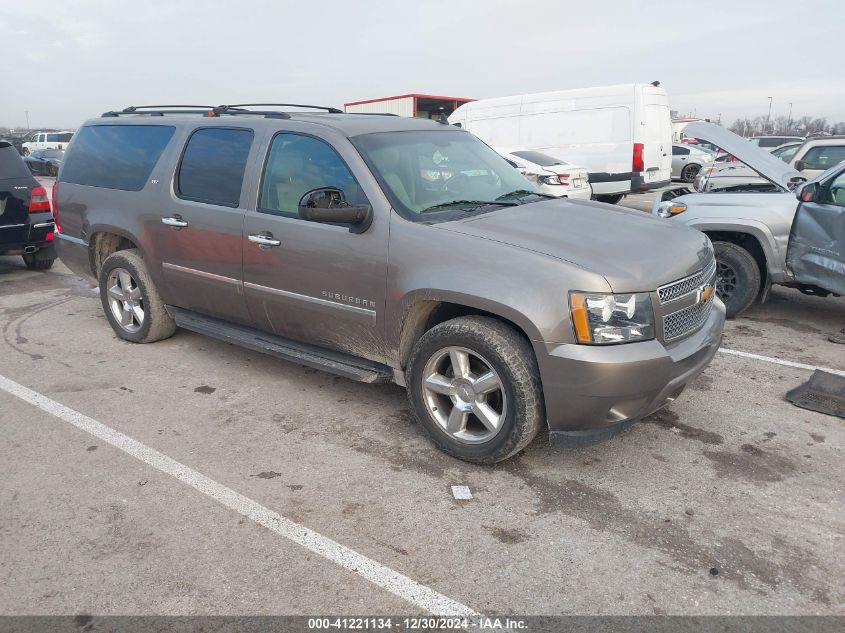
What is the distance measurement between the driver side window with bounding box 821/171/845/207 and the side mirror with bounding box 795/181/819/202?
0.26 feet

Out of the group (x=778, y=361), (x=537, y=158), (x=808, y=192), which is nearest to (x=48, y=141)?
(x=537, y=158)

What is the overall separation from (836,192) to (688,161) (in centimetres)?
1782

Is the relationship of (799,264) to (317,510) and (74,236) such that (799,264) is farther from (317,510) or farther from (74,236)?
(74,236)

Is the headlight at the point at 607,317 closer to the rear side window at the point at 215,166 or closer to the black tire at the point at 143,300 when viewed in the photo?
the rear side window at the point at 215,166

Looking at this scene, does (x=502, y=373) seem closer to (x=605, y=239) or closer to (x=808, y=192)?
(x=605, y=239)

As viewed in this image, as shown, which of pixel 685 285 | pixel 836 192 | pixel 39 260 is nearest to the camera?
pixel 685 285

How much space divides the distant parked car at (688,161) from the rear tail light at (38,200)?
19.8 m

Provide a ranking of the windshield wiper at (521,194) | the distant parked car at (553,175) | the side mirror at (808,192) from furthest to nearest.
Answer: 1. the distant parked car at (553,175)
2. the side mirror at (808,192)
3. the windshield wiper at (521,194)

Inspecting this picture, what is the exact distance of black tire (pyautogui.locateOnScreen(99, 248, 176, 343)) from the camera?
5129 millimetres

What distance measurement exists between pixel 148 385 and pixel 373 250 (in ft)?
6.97

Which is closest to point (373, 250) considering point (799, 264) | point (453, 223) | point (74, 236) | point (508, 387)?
point (453, 223)

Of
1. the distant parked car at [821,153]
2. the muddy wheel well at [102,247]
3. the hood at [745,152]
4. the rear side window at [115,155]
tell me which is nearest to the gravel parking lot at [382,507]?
the muddy wheel well at [102,247]

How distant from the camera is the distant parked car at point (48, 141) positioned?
3628 centimetres

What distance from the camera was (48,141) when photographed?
124 ft
